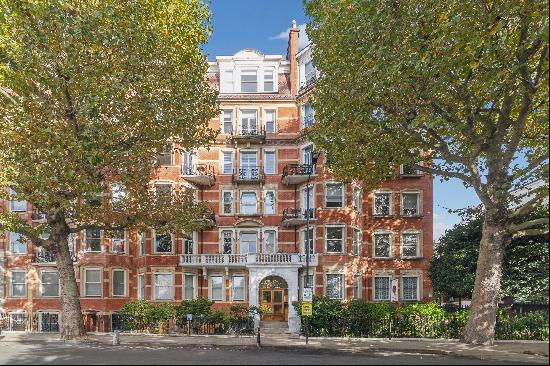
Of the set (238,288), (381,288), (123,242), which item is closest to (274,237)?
(238,288)

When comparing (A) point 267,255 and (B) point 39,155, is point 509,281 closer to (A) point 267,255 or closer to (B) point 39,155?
(A) point 267,255

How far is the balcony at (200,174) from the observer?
112 ft

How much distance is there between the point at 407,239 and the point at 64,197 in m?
23.6

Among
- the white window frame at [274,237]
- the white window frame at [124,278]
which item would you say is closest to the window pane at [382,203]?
the white window frame at [274,237]

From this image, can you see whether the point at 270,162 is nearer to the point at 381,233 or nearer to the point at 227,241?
the point at 227,241

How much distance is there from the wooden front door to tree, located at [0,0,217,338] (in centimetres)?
1414

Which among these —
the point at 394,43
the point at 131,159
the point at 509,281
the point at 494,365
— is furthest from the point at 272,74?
the point at 494,365

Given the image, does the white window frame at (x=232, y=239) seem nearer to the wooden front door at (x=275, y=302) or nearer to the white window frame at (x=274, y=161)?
the wooden front door at (x=275, y=302)

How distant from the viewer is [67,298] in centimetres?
2295

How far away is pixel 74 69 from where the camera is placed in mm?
20109

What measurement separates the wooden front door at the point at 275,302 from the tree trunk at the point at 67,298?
45.9ft

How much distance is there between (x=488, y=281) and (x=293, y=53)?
24275mm

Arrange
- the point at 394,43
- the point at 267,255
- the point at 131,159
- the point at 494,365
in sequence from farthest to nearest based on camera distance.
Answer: the point at 267,255 < the point at 131,159 < the point at 394,43 < the point at 494,365

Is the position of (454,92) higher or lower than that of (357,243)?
higher
